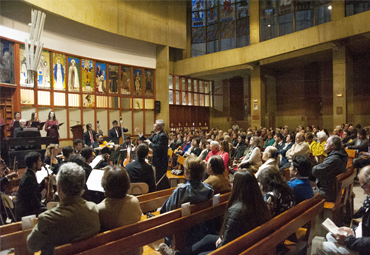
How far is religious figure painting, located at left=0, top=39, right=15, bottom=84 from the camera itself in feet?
29.0

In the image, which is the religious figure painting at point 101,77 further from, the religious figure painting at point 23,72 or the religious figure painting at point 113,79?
the religious figure painting at point 23,72

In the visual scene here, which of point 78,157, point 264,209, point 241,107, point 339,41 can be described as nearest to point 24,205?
point 78,157

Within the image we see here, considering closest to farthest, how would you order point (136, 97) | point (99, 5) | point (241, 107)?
point (99, 5) → point (136, 97) → point (241, 107)

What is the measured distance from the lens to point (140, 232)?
193cm

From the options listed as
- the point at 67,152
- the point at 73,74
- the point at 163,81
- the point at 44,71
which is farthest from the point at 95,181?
the point at 163,81

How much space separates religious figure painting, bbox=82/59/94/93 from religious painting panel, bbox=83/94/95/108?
0.27 m

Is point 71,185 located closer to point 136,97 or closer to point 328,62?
point 136,97

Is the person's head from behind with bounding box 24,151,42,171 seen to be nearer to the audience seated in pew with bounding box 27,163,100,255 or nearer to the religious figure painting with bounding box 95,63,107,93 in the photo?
the audience seated in pew with bounding box 27,163,100,255

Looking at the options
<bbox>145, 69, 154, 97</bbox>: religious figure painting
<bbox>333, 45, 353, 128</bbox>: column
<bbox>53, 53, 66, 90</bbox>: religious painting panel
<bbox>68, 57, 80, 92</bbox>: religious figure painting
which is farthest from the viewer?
<bbox>145, 69, 154, 97</bbox>: religious figure painting

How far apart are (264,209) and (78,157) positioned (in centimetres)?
243

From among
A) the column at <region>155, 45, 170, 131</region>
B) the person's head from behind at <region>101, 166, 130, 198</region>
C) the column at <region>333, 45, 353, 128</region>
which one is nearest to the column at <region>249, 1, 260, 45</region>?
the column at <region>333, 45, 353, 128</region>

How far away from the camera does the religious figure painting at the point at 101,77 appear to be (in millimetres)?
12680

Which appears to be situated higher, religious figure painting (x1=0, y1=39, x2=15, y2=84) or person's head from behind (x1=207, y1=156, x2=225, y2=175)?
religious figure painting (x1=0, y1=39, x2=15, y2=84)

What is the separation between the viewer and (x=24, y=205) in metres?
2.96
